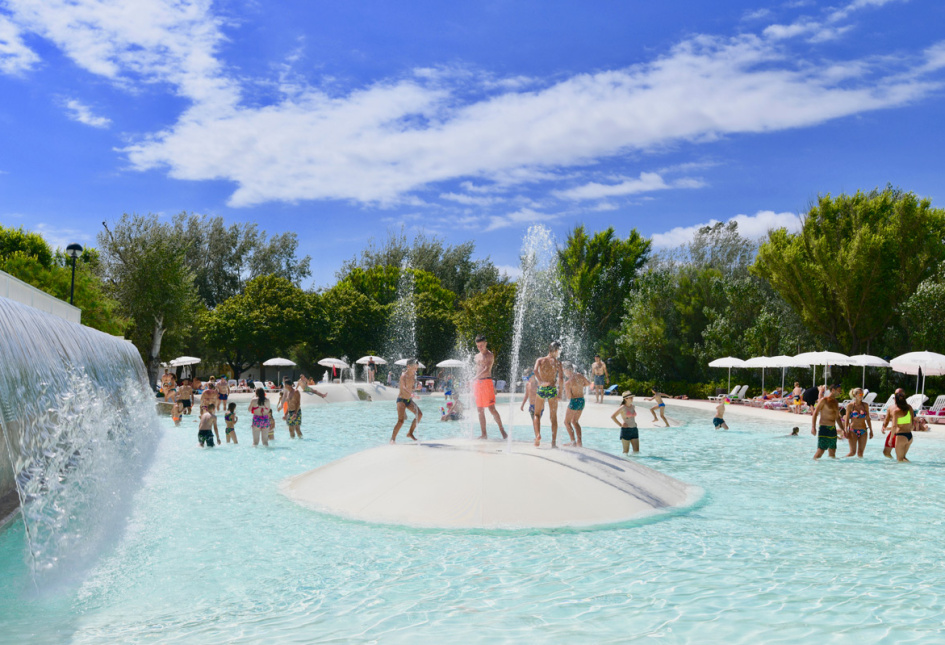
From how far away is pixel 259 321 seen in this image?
4897cm

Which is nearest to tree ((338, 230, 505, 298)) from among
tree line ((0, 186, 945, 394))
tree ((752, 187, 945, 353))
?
tree line ((0, 186, 945, 394))

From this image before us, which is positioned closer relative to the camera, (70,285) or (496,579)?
(496,579)

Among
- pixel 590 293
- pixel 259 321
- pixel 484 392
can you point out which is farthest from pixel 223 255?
pixel 484 392

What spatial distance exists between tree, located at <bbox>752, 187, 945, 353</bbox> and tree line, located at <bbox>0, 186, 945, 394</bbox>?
6 centimetres

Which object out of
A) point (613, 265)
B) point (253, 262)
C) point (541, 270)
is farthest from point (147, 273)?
point (613, 265)

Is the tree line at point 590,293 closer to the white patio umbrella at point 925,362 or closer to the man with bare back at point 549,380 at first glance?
the white patio umbrella at point 925,362

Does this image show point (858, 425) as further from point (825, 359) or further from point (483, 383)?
point (825, 359)

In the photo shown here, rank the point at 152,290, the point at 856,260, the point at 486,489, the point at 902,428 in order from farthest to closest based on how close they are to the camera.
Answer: the point at 152,290
the point at 856,260
the point at 902,428
the point at 486,489

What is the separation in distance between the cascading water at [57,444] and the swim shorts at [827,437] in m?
13.7

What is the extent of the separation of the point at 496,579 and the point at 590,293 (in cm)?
4261

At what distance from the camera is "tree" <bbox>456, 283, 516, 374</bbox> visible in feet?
160

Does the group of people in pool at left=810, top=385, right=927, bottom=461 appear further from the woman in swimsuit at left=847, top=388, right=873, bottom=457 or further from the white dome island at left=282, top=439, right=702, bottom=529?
the white dome island at left=282, top=439, right=702, bottom=529

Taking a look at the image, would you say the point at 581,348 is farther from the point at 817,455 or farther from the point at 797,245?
the point at 817,455

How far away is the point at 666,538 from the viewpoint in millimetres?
8234
